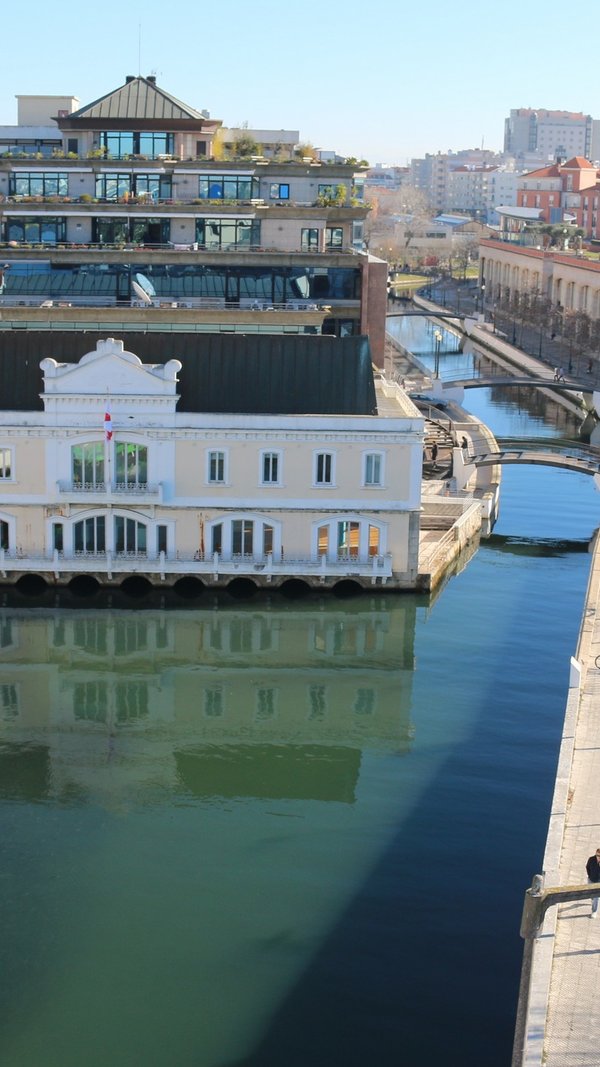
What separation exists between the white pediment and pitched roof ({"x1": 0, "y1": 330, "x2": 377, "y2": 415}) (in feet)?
4.34

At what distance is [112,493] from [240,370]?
6312mm

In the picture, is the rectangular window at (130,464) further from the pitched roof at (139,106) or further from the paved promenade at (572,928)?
the pitched roof at (139,106)

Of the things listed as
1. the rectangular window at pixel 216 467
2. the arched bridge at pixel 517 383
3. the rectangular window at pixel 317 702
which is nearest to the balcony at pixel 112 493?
the rectangular window at pixel 216 467

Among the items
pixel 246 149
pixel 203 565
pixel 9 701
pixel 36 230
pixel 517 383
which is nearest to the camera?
pixel 9 701

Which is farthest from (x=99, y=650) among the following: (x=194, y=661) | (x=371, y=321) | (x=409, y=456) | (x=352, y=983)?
(x=371, y=321)

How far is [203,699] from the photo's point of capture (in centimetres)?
4419

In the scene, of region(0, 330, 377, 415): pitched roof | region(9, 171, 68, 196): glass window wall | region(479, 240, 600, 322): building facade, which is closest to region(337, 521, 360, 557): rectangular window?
region(0, 330, 377, 415): pitched roof

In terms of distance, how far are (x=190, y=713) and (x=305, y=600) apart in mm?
10149

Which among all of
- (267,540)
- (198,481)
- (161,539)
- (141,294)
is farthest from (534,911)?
(141,294)

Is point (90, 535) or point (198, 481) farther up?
point (198, 481)

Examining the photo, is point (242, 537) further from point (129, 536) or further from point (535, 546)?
point (535, 546)

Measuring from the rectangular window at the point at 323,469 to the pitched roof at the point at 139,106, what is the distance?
34.8 meters

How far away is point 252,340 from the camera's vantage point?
5366 cm

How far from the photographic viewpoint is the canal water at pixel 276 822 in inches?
1063
